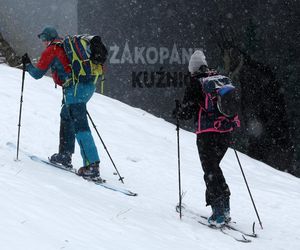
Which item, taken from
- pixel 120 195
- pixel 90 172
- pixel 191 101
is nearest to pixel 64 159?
pixel 90 172

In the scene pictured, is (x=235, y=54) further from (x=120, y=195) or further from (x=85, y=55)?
(x=120, y=195)

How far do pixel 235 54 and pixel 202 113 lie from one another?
57.9 feet

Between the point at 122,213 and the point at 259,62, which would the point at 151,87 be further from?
the point at 122,213

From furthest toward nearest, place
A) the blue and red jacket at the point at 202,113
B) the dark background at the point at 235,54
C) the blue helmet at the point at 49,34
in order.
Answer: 1. the dark background at the point at 235,54
2. the blue helmet at the point at 49,34
3. the blue and red jacket at the point at 202,113

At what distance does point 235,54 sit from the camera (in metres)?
23.9

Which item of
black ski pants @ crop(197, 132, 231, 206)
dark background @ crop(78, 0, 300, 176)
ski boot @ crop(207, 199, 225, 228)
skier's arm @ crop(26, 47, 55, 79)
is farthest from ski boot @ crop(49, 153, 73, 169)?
dark background @ crop(78, 0, 300, 176)

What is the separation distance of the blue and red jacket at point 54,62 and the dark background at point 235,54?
14.5 m

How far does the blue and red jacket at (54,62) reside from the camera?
289 inches

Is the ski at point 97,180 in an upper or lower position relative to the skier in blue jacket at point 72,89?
lower

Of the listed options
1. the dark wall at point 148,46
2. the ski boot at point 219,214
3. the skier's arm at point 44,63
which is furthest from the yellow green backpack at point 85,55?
the dark wall at point 148,46

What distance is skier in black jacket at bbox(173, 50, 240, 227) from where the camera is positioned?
674 cm

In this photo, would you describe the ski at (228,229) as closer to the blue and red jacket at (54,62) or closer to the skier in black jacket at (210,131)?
the skier in black jacket at (210,131)

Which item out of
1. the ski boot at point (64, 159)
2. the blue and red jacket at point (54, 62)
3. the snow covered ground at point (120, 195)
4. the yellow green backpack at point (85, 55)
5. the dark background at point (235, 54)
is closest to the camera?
the snow covered ground at point (120, 195)

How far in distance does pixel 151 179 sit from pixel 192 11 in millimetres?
15514
